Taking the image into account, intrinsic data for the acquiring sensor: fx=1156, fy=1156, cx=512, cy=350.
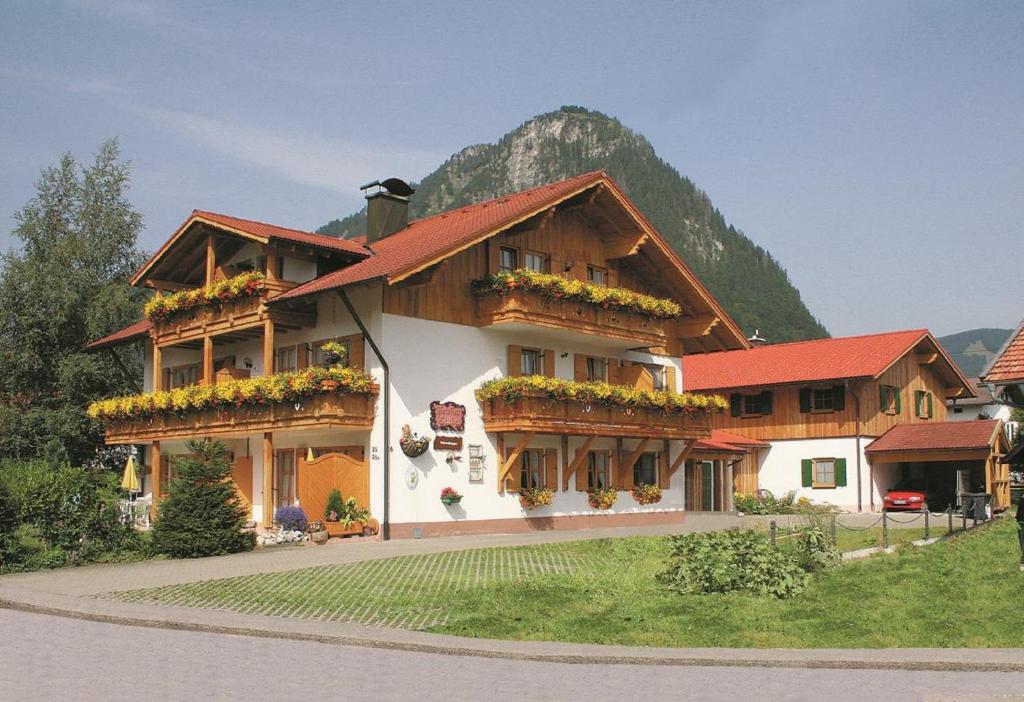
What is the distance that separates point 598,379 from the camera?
34531 mm

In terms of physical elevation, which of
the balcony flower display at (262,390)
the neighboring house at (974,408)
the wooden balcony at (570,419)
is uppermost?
the neighboring house at (974,408)

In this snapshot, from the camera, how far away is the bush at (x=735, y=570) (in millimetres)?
15906

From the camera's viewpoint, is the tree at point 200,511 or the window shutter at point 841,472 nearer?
the tree at point 200,511

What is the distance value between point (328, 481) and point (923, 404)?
31.2m

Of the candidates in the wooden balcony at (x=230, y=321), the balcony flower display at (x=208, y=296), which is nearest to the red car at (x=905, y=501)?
the wooden balcony at (x=230, y=321)

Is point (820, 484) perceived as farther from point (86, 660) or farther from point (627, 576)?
point (86, 660)

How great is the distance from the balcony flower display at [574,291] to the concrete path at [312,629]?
9.70 m

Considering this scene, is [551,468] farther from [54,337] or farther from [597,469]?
[54,337]

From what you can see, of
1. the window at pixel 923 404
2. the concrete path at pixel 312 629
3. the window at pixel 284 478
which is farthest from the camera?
the window at pixel 923 404

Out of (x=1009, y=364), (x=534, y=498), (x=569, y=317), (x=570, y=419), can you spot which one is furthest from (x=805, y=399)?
(x=1009, y=364)

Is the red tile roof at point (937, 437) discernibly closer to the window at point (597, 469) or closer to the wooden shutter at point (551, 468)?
the window at point (597, 469)

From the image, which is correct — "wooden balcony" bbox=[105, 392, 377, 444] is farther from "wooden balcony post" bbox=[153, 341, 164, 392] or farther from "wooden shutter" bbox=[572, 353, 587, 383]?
"wooden shutter" bbox=[572, 353, 587, 383]

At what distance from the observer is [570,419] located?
1191 inches

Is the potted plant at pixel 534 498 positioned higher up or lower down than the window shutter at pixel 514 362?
lower down
